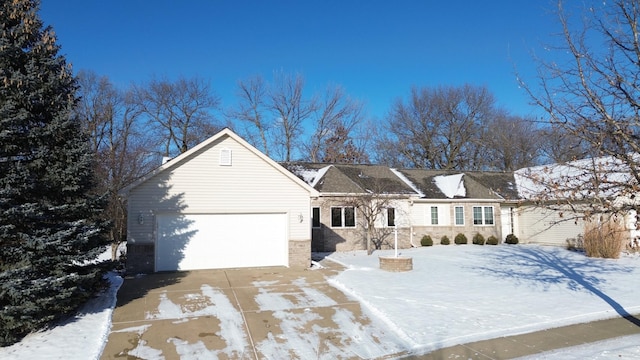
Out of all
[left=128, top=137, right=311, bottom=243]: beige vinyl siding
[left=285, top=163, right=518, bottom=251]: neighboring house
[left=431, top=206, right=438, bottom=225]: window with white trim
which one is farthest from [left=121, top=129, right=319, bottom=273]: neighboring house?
[left=431, top=206, right=438, bottom=225]: window with white trim

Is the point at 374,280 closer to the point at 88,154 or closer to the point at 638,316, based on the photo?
the point at 638,316

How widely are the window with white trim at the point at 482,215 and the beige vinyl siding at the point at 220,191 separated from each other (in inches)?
519

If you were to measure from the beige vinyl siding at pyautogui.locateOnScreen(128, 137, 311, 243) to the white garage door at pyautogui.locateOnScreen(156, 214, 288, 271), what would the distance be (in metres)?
0.30

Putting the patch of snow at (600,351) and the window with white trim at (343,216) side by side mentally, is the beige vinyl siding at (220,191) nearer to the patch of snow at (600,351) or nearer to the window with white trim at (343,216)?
the window with white trim at (343,216)

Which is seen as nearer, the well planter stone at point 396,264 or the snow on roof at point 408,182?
the well planter stone at point 396,264

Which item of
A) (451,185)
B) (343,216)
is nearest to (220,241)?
(343,216)

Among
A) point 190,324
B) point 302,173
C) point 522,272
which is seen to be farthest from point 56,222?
point 302,173

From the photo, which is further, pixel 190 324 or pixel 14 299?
pixel 190 324

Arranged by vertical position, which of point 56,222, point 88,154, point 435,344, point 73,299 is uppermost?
point 88,154

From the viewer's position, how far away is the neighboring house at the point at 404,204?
20531mm

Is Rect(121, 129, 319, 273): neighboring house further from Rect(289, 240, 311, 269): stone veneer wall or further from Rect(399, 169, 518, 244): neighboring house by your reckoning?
Rect(399, 169, 518, 244): neighboring house

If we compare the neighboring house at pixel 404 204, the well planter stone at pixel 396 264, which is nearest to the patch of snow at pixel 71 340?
the well planter stone at pixel 396 264

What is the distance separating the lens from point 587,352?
7340 millimetres

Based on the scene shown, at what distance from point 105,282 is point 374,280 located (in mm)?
7181
